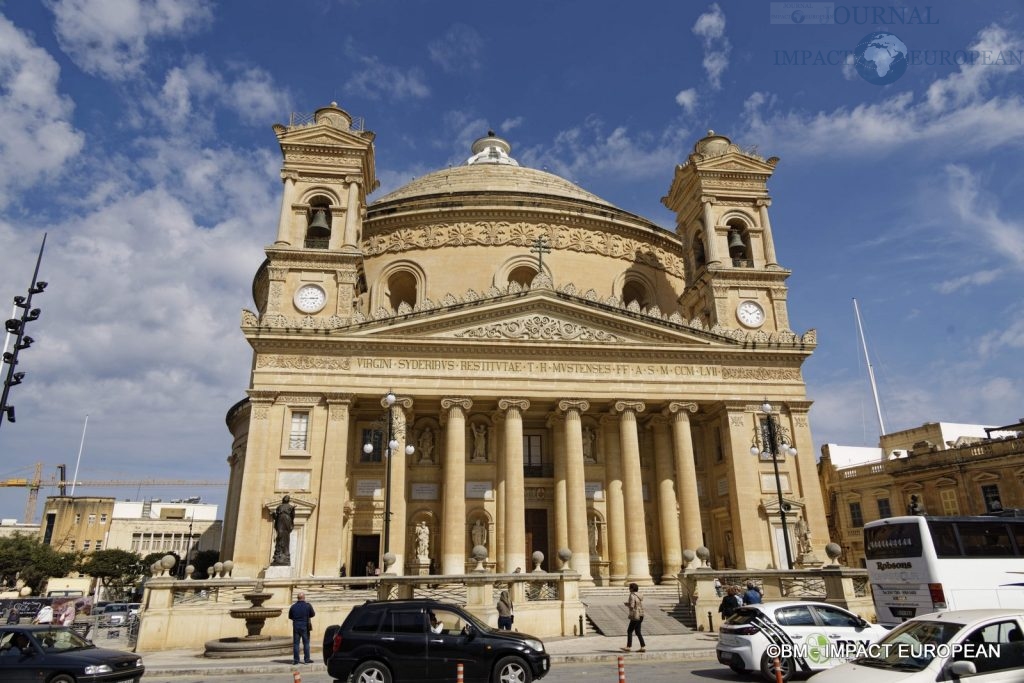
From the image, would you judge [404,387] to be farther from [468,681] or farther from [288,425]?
[468,681]

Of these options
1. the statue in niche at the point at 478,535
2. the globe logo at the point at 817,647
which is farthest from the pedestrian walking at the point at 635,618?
the statue in niche at the point at 478,535

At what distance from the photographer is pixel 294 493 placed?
27.5 metres

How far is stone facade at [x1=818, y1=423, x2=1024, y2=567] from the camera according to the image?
37.4 meters

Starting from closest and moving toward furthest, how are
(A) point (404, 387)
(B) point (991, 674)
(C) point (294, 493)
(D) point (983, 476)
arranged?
(B) point (991, 674) < (C) point (294, 493) < (A) point (404, 387) < (D) point (983, 476)

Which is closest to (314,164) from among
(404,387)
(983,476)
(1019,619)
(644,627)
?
(404,387)

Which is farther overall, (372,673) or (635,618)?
(635,618)

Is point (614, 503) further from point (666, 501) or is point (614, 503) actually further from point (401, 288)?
point (401, 288)

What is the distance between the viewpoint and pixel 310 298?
3141 centimetres

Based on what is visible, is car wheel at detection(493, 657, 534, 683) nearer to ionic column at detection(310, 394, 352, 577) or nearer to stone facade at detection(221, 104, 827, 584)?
stone facade at detection(221, 104, 827, 584)

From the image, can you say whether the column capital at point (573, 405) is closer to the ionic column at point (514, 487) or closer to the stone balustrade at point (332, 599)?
the ionic column at point (514, 487)

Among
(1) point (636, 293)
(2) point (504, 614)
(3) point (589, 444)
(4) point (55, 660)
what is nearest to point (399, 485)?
Answer: (3) point (589, 444)

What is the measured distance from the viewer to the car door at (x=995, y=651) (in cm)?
780

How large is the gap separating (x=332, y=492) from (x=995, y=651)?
2354 centimetres

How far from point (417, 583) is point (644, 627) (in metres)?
7.32
